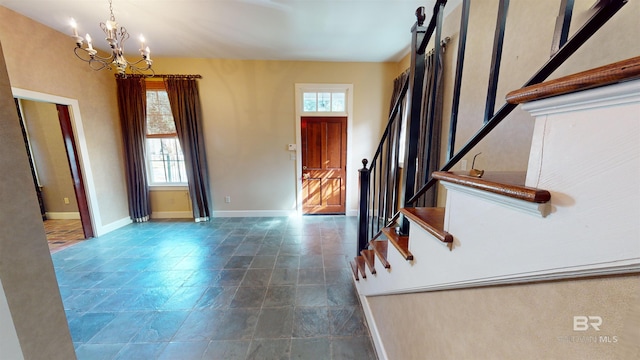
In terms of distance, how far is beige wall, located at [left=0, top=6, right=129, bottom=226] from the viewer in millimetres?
2438

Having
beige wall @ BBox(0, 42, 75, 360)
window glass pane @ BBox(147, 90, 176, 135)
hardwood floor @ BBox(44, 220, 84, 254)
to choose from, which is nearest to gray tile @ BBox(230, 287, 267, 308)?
beige wall @ BBox(0, 42, 75, 360)

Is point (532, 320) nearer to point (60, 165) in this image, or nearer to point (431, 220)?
point (431, 220)

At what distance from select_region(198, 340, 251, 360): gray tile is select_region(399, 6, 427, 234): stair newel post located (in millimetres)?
1381

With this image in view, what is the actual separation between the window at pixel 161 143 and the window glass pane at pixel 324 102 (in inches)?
105

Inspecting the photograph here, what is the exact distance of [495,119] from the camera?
21.9 inches

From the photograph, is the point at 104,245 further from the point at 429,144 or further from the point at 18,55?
the point at 429,144

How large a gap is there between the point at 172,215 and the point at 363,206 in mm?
3951

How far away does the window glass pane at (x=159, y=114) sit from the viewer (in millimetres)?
3781

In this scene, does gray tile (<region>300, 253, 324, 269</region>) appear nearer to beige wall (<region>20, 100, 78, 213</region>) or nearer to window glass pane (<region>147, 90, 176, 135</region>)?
window glass pane (<region>147, 90, 176, 135</region>)

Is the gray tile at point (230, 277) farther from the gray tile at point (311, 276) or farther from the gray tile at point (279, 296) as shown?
the gray tile at point (311, 276)

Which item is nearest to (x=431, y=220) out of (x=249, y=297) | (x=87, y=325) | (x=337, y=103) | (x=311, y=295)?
(x=311, y=295)

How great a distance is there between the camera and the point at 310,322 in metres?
1.70

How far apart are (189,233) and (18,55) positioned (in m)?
2.86

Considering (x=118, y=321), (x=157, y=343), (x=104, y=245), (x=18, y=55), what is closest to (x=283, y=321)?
(x=157, y=343)
